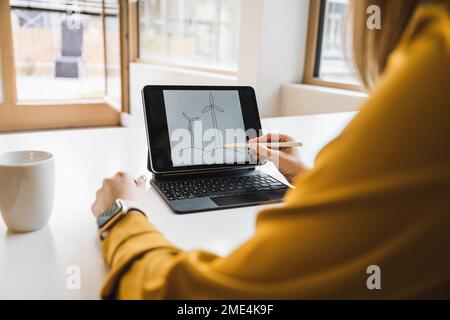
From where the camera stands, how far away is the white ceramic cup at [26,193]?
62cm

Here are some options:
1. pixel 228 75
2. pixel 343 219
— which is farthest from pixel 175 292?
pixel 228 75

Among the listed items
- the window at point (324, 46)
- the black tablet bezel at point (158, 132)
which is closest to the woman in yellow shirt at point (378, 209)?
the black tablet bezel at point (158, 132)

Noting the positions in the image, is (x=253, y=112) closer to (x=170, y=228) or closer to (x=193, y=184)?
(x=193, y=184)

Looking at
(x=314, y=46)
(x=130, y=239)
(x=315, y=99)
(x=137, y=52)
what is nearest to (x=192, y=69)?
(x=137, y=52)

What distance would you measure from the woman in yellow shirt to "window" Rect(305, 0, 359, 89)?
2455mm

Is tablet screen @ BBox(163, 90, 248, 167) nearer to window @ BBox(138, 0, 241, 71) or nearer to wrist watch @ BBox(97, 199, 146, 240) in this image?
wrist watch @ BBox(97, 199, 146, 240)

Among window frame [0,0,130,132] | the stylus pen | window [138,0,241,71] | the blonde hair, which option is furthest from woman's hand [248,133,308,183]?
window frame [0,0,130,132]

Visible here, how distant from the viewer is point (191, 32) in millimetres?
3877

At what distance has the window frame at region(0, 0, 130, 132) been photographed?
4.23 metres

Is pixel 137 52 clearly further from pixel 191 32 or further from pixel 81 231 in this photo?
pixel 81 231

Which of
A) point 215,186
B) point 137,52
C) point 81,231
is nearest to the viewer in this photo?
point 81,231

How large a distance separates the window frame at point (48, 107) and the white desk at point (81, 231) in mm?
3567

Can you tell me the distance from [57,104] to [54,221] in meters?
4.40

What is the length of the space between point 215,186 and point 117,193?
0.22 meters
